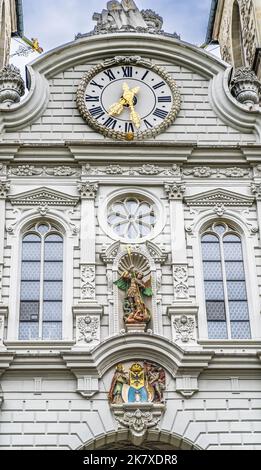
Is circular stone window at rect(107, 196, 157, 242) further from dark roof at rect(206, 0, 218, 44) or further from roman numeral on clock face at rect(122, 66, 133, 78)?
dark roof at rect(206, 0, 218, 44)

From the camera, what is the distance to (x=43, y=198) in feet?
67.1

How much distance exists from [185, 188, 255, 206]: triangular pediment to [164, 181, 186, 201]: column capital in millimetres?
183

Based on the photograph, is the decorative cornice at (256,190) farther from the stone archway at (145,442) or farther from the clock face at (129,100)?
the stone archway at (145,442)

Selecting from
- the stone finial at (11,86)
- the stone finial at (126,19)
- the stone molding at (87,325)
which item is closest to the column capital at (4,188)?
the stone finial at (11,86)

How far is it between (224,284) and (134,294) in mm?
2076

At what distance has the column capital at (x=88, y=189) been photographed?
67.0ft

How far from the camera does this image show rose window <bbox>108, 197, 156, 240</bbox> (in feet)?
66.5

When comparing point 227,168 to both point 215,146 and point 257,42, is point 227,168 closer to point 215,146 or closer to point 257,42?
point 215,146

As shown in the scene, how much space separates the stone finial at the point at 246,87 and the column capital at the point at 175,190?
312cm

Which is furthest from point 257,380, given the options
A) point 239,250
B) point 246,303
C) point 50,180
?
point 50,180

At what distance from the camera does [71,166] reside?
68.9 ft

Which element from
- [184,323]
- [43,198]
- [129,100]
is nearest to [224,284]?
[184,323]

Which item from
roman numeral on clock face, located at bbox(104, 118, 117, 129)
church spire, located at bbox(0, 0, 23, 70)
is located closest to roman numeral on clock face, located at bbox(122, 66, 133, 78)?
roman numeral on clock face, located at bbox(104, 118, 117, 129)

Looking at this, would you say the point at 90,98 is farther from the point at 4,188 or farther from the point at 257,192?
the point at 257,192
